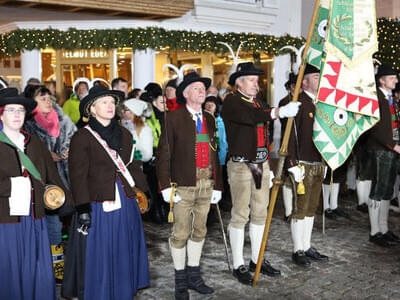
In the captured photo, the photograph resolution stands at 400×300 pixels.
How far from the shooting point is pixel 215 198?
16.3 ft

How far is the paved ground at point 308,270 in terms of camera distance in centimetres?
490

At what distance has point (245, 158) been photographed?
203 inches

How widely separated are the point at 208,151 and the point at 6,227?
195cm

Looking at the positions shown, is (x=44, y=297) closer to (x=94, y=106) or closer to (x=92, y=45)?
(x=94, y=106)

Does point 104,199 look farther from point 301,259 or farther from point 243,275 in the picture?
point 301,259

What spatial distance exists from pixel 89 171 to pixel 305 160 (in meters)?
2.54

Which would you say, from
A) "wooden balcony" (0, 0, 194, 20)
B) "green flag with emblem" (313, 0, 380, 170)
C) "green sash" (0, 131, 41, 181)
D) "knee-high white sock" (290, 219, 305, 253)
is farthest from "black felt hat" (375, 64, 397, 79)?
"wooden balcony" (0, 0, 194, 20)

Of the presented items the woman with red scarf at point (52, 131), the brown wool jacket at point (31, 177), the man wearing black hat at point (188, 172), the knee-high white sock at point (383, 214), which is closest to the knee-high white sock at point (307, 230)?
the knee-high white sock at point (383, 214)

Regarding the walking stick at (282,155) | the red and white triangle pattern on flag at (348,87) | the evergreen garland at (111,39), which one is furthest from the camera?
the evergreen garland at (111,39)

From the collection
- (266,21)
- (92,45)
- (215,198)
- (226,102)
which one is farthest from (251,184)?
(266,21)

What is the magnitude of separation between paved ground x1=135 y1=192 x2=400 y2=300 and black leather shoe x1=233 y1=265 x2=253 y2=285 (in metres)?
0.06

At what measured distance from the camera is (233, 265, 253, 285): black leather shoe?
5.12 m

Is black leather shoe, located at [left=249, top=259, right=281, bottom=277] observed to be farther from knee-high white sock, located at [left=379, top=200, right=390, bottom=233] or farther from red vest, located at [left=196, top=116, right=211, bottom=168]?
knee-high white sock, located at [left=379, top=200, right=390, bottom=233]

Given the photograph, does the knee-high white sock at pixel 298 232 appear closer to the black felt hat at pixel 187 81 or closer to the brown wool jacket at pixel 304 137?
the brown wool jacket at pixel 304 137
